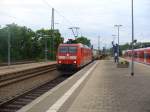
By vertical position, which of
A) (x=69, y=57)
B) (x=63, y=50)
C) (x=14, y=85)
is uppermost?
(x=63, y=50)

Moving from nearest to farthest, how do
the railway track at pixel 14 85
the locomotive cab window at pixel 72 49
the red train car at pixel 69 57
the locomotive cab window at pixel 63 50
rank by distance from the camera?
the railway track at pixel 14 85 < the red train car at pixel 69 57 < the locomotive cab window at pixel 72 49 < the locomotive cab window at pixel 63 50

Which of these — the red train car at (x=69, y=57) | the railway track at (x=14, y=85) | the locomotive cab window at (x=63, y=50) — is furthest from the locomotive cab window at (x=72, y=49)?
the railway track at (x=14, y=85)

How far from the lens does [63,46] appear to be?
123ft

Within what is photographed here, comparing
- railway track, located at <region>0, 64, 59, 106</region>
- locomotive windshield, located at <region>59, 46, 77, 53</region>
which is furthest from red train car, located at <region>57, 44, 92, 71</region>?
railway track, located at <region>0, 64, 59, 106</region>

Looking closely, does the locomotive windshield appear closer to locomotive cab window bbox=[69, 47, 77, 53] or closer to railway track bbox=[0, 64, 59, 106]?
locomotive cab window bbox=[69, 47, 77, 53]

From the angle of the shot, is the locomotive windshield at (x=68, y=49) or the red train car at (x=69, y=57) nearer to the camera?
the red train car at (x=69, y=57)

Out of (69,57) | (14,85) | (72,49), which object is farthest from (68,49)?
(14,85)

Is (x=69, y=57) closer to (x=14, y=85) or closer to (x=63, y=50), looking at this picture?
(x=63, y=50)

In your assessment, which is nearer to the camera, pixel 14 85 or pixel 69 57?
pixel 14 85

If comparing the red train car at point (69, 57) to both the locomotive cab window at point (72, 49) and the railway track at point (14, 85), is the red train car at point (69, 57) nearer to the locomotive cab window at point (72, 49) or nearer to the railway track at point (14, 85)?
the locomotive cab window at point (72, 49)

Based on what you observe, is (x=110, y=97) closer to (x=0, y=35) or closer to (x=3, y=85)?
(x=3, y=85)

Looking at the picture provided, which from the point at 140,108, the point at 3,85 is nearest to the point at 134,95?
the point at 140,108

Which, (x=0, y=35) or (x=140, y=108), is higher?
(x=0, y=35)

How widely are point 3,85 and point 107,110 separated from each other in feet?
47.6
